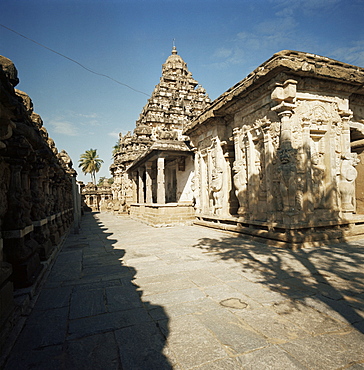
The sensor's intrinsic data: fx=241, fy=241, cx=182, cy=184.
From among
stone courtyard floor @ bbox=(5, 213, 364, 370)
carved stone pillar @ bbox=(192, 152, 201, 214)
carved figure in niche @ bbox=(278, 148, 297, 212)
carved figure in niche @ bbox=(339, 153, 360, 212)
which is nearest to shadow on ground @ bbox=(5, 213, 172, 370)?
stone courtyard floor @ bbox=(5, 213, 364, 370)

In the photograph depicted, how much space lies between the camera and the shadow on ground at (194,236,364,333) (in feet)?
8.87

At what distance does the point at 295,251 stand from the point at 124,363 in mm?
4475

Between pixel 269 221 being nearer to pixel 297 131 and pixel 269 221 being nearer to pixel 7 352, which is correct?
pixel 297 131

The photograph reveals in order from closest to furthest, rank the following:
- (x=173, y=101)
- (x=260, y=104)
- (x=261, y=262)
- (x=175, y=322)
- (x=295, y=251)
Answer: (x=175, y=322) < (x=261, y=262) < (x=295, y=251) < (x=260, y=104) < (x=173, y=101)

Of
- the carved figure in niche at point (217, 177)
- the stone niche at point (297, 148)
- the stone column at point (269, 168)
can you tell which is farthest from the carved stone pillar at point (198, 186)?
the stone column at point (269, 168)

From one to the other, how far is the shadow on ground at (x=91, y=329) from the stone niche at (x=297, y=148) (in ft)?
13.5

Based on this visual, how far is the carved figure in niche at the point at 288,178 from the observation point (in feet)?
18.9

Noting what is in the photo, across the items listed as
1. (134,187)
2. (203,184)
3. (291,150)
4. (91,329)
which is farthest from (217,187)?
(134,187)

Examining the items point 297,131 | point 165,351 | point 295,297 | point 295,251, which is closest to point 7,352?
point 165,351

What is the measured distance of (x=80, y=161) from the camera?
163 feet

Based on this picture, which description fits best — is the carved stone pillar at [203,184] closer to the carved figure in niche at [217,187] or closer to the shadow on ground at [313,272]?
the carved figure in niche at [217,187]

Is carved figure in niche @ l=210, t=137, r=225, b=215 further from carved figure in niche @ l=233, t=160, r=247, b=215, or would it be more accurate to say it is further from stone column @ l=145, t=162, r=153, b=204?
stone column @ l=145, t=162, r=153, b=204

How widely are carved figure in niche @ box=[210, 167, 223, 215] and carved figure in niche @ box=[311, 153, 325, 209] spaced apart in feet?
11.0

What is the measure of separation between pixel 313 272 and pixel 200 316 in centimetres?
228
